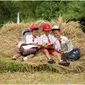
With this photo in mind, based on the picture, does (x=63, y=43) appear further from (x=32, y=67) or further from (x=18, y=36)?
(x=18, y=36)

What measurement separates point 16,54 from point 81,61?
158cm

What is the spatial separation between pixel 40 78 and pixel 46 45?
1.55m

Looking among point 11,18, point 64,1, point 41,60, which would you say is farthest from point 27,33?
point 11,18

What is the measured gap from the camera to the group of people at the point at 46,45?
9055 millimetres

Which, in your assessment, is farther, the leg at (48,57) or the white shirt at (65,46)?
the white shirt at (65,46)

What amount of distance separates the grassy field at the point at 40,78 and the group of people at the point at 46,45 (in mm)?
710

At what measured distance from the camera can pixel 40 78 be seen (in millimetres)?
7703

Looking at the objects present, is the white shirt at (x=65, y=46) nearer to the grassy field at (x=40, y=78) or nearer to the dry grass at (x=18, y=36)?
the dry grass at (x=18, y=36)

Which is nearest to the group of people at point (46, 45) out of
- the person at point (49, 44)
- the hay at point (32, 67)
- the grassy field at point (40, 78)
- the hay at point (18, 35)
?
the person at point (49, 44)

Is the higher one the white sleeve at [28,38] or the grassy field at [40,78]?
the white sleeve at [28,38]

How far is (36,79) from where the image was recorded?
301 inches

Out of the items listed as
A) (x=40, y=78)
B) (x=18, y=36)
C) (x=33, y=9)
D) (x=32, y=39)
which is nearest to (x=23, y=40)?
(x=32, y=39)

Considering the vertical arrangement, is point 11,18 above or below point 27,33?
above

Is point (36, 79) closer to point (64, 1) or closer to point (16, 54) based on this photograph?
point (16, 54)
